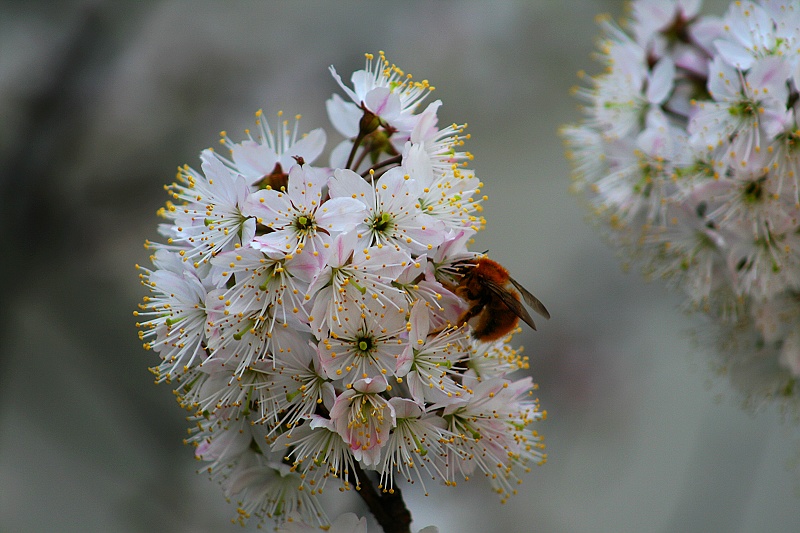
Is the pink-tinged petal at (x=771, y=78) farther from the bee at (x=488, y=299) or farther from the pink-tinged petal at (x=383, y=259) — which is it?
the pink-tinged petal at (x=383, y=259)

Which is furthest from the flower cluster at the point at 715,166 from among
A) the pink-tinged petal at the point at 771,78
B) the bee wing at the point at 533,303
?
the bee wing at the point at 533,303

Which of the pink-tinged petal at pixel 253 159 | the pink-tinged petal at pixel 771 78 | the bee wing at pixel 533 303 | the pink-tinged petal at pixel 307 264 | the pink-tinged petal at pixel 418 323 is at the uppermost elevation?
the pink-tinged petal at pixel 771 78

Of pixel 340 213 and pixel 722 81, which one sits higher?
pixel 722 81

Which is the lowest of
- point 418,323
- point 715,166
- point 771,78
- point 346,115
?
point 418,323

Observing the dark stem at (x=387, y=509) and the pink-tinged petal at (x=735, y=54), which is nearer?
the dark stem at (x=387, y=509)

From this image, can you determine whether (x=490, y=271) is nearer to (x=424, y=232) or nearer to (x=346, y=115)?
(x=424, y=232)

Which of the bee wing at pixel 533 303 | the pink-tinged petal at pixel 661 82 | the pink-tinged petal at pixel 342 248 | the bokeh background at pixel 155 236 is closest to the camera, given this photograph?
the pink-tinged petal at pixel 342 248

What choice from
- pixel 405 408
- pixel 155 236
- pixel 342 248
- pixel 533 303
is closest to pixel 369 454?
pixel 405 408
